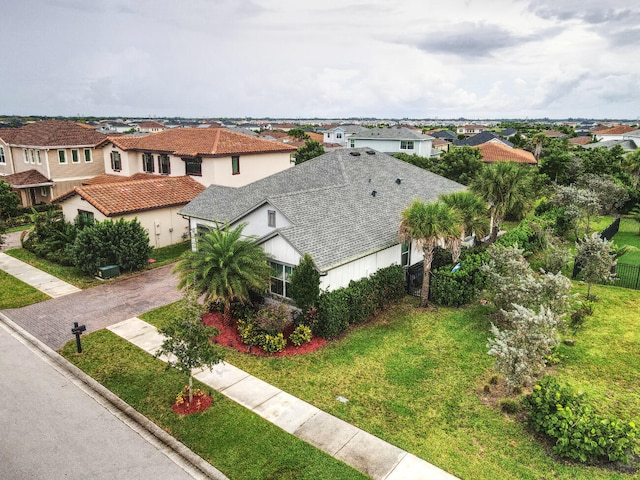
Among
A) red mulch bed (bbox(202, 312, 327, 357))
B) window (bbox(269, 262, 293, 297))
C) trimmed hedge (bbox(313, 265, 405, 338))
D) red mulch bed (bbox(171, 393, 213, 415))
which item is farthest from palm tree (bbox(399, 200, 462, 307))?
red mulch bed (bbox(171, 393, 213, 415))

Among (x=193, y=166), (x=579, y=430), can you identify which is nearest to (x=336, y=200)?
(x=579, y=430)

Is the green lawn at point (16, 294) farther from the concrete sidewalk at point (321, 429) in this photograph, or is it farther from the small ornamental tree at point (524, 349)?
the small ornamental tree at point (524, 349)

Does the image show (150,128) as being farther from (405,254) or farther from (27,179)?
(405,254)

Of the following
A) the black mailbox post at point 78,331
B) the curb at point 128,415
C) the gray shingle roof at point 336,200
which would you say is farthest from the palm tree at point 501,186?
the black mailbox post at point 78,331

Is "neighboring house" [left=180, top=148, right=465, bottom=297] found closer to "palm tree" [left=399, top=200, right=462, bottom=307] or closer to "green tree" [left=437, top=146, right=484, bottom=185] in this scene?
"palm tree" [left=399, top=200, right=462, bottom=307]

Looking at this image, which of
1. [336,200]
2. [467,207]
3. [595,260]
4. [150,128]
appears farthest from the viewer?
[150,128]

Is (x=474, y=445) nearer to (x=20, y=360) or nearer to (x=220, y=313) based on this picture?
(x=220, y=313)
